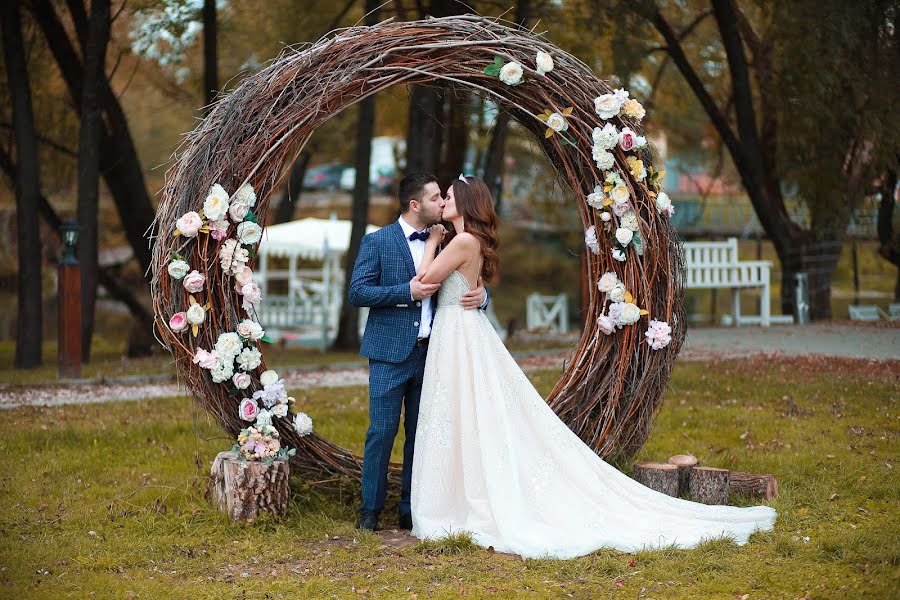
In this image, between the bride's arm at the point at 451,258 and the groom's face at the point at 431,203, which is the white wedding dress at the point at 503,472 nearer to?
the bride's arm at the point at 451,258

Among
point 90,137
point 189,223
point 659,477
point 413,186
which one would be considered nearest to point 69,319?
point 90,137

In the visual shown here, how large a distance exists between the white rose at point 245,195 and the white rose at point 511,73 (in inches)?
62.2

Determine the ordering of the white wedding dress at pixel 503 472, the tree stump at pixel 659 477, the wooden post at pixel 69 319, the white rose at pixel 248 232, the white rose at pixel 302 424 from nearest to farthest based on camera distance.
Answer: the white wedding dress at pixel 503 472
the white rose at pixel 248 232
the white rose at pixel 302 424
the tree stump at pixel 659 477
the wooden post at pixel 69 319

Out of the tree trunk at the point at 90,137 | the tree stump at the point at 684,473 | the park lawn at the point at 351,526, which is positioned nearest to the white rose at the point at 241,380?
the park lawn at the point at 351,526

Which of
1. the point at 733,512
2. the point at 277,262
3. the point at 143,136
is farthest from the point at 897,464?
the point at 143,136

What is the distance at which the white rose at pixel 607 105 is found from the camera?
6000mm

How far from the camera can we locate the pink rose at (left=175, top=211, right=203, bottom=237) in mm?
5516

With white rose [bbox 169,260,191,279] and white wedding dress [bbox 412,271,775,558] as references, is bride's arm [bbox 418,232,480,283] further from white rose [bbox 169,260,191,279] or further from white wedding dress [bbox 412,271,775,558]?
white rose [bbox 169,260,191,279]

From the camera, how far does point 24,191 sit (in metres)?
12.6

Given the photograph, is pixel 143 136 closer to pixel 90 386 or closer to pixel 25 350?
pixel 25 350

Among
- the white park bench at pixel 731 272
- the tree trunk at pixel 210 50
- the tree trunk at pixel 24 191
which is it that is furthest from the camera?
the white park bench at pixel 731 272

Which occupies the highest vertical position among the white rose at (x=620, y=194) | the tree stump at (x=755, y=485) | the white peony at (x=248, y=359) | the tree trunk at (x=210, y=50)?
the tree trunk at (x=210, y=50)

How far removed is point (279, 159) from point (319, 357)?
795 cm

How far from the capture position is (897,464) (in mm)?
6520
